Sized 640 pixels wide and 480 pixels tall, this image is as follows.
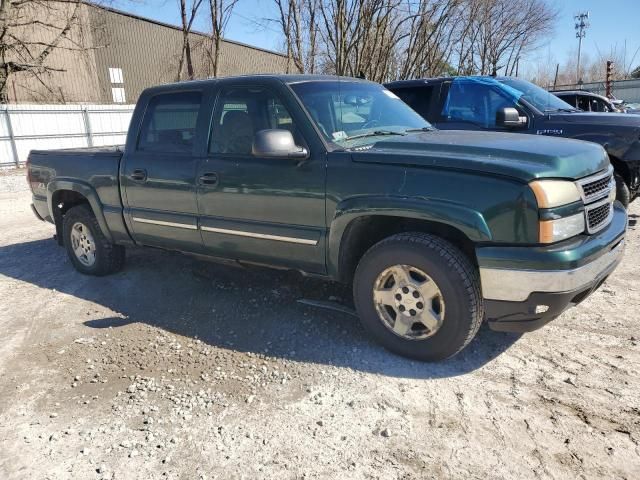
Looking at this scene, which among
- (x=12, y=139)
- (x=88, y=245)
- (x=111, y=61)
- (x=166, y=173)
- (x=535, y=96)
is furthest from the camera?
(x=111, y=61)

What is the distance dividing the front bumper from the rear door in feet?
8.04

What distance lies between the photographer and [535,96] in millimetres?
7242

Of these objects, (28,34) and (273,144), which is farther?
(28,34)

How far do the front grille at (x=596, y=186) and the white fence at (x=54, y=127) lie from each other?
15434mm

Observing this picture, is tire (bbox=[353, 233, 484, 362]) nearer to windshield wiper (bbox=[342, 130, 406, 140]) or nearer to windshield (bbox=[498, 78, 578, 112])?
windshield wiper (bbox=[342, 130, 406, 140])

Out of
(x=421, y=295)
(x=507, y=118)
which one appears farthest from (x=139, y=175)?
(x=507, y=118)

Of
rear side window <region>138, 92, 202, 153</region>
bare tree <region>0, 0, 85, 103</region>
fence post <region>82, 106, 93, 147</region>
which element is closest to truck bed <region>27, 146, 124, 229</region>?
rear side window <region>138, 92, 202, 153</region>

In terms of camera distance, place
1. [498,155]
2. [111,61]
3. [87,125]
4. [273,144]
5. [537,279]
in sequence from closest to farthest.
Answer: [537,279]
[498,155]
[273,144]
[87,125]
[111,61]

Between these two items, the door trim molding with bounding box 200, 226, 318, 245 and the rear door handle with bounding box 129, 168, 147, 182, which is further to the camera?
the rear door handle with bounding box 129, 168, 147, 182

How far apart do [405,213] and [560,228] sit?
88 centimetres

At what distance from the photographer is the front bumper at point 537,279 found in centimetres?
288

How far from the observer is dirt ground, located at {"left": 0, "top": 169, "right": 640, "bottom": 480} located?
2.59 metres

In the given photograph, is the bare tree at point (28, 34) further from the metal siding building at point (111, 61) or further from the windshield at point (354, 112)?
the windshield at point (354, 112)

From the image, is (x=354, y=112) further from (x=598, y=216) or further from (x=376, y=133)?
(x=598, y=216)
